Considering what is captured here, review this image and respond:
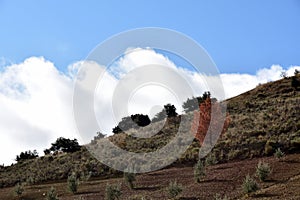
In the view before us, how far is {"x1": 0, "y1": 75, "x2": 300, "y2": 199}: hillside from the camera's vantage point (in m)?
36.5

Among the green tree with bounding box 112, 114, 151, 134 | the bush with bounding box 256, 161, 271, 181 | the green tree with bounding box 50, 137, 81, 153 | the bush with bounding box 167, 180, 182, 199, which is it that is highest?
the green tree with bounding box 112, 114, 151, 134

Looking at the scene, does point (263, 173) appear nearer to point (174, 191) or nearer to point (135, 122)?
point (174, 191)

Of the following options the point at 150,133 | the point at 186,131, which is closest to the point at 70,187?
the point at 186,131

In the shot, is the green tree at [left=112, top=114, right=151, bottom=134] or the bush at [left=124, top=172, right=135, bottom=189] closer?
the bush at [left=124, top=172, right=135, bottom=189]

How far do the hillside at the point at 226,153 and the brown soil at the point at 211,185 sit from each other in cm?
8

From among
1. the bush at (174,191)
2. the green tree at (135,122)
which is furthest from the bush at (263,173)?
the green tree at (135,122)

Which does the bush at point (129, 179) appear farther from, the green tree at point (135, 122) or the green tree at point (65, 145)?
the green tree at point (135, 122)

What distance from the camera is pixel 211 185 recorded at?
105ft

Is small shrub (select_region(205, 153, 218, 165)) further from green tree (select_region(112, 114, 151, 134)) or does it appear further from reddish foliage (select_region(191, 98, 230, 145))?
green tree (select_region(112, 114, 151, 134))

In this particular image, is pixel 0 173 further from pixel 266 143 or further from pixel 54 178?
pixel 266 143

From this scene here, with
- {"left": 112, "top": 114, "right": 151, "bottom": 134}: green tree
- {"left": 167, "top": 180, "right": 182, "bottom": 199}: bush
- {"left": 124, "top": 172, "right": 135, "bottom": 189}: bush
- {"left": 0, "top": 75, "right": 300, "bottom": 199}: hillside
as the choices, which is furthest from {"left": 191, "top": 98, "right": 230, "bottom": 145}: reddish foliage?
{"left": 112, "top": 114, "right": 151, "bottom": 134}: green tree

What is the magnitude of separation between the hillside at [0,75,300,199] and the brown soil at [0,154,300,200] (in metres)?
0.08

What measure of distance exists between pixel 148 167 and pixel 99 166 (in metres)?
7.97

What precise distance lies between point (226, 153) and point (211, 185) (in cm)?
1714
